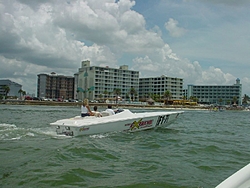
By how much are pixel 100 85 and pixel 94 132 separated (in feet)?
416

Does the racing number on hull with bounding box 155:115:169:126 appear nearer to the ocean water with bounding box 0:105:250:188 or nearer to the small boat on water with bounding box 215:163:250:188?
the ocean water with bounding box 0:105:250:188

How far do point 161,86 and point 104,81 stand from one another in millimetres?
32418

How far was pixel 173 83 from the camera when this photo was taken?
153m

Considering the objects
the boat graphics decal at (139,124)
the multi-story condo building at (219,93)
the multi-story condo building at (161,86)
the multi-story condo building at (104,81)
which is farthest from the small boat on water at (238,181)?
the multi-story condo building at (219,93)

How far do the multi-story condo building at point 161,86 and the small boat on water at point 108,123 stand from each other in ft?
439

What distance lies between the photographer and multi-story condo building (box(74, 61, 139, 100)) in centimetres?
13700

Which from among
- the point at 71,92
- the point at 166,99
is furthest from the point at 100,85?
the point at 71,92

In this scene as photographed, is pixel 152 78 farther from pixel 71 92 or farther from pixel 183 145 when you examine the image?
pixel 183 145

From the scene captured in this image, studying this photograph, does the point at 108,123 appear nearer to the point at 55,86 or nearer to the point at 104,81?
the point at 104,81

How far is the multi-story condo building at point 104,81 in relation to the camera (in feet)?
Answer: 449

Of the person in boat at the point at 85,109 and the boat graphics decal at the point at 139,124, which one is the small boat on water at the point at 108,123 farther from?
the person in boat at the point at 85,109

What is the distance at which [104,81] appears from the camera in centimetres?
14000

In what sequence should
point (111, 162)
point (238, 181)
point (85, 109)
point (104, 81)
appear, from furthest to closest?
point (104, 81), point (85, 109), point (111, 162), point (238, 181)

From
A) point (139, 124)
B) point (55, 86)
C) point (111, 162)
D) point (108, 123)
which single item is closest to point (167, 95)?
point (55, 86)
